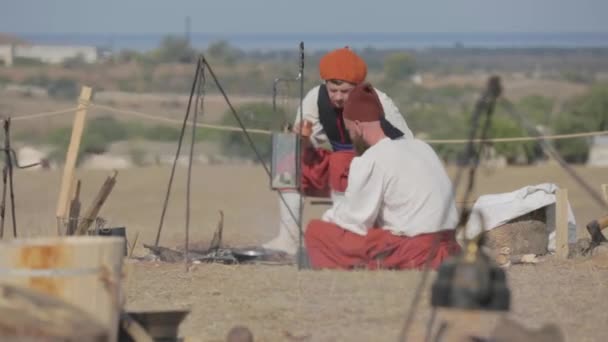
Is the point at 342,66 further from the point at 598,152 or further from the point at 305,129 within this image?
the point at 598,152

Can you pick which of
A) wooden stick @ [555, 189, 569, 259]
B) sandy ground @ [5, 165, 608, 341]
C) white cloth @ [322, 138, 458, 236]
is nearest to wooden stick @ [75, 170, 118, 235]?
sandy ground @ [5, 165, 608, 341]

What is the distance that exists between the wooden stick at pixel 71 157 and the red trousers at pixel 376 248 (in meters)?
2.01

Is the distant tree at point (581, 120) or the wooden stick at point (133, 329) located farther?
the distant tree at point (581, 120)

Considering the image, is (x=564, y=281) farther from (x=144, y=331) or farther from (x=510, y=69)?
(x=510, y=69)

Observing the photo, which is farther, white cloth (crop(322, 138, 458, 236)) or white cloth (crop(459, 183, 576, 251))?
white cloth (crop(459, 183, 576, 251))

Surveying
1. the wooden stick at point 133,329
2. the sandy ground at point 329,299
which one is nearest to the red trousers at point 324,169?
the sandy ground at point 329,299

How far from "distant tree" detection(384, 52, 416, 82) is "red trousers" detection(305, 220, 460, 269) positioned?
2311 inches

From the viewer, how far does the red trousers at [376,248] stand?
28.3ft

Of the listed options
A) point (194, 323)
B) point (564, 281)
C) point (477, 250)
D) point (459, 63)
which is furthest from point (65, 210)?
point (459, 63)

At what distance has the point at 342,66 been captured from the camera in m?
9.59

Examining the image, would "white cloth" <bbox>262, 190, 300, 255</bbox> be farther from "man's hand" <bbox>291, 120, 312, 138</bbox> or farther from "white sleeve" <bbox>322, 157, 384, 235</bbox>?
"white sleeve" <bbox>322, 157, 384, 235</bbox>

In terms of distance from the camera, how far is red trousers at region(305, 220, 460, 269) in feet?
28.3

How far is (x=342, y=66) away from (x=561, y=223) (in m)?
1.81

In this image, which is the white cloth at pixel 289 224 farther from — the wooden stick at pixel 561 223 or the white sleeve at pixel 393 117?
the wooden stick at pixel 561 223
